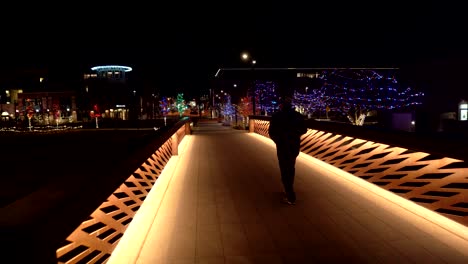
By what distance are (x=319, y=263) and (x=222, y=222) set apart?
68.1 inches

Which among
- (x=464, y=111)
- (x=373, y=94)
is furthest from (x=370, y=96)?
(x=464, y=111)

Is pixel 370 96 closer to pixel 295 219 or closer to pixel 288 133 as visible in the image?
pixel 288 133

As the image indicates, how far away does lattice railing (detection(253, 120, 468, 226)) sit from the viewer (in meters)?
4.77

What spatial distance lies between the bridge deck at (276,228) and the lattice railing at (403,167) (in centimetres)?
31

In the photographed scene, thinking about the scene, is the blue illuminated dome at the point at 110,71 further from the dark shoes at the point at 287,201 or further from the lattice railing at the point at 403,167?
the dark shoes at the point at 287,201

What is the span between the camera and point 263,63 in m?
59.9

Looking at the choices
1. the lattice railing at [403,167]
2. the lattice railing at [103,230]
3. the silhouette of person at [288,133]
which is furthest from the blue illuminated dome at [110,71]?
the silhouette of person at [288,133]

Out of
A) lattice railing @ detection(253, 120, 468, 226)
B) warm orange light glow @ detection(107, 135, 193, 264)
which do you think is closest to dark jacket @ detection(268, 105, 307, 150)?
lattice railing @ detection(253, 120, 468, 226)

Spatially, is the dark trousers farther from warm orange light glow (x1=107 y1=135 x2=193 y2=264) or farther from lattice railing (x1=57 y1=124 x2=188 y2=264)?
lattice railing (x1=57 y1=124 x2=188 y2=264)

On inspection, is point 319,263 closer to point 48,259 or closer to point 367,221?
point 367,221

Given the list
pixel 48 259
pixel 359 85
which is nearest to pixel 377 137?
pixel 48 259

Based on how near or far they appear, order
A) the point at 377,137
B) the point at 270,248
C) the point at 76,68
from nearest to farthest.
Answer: the point at 270,248
the point at 377,137
the point at 76,68

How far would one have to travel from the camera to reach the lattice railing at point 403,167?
477 centimetres

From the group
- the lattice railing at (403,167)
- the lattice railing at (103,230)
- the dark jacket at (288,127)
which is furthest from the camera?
the dark jacket at (288,127)
